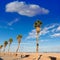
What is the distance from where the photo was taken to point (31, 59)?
60438mm

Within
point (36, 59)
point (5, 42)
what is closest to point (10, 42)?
point (5, 42)

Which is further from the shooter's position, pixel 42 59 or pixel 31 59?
pixel 31 59

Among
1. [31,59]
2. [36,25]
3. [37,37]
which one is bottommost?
[31,59]

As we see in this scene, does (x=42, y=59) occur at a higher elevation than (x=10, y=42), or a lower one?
lower

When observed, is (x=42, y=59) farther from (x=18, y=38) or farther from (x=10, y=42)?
(x=10, y=42)

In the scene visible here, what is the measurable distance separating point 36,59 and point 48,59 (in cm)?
526

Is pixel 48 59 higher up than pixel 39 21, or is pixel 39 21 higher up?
pixel 39 21

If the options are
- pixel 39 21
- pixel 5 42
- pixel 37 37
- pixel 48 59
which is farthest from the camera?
pixel 5 42

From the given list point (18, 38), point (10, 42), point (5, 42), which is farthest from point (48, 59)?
point (5, 42)

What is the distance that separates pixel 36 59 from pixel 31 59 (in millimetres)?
5490

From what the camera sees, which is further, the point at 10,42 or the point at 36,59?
the point at 10,42

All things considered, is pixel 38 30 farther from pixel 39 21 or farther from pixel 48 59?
pixel 48 59

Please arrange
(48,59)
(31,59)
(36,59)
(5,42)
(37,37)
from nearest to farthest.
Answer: (48,59), (36,59), (31,59), (37,37), (5,42)

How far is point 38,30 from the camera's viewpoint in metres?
66.6
